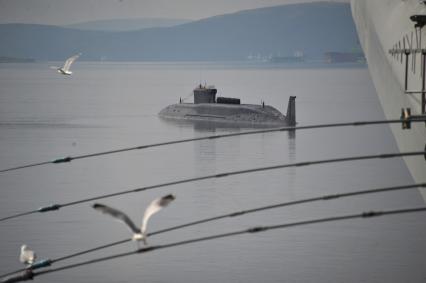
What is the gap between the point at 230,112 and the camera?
177000 millimetres

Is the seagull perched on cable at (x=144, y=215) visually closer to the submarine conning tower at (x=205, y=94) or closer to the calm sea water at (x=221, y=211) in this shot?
the calm sea water at (x=221, y=211)

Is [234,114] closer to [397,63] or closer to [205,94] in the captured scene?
[205,94]

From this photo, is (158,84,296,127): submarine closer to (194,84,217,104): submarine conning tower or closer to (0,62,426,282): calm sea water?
(194,84,217,104): submarine conning tower

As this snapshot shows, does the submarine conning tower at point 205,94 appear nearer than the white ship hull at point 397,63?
No

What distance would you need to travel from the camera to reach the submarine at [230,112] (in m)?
166

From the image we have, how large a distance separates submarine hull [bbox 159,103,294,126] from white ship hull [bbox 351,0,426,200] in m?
135

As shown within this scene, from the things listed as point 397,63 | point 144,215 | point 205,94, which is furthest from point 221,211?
point 205,94

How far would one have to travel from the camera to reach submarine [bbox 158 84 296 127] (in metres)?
166

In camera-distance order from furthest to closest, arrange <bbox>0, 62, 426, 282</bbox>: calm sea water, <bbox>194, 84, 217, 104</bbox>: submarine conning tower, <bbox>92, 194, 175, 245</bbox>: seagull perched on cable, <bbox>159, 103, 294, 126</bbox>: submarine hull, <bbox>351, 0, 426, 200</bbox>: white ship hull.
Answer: <bbox>194, 84, 217, 104</bbox>: submarine conning tower
<bbox>159, 103, 294, 126</bbox>: submarine hull
<bbox>0, 62, 426, 282</bbox>: calm sea water
<bbox>351, 0, 426, 200</bbox>: white ship hull
<bbox>92, 194, 175, 245</bbox>: seagull perched on cable

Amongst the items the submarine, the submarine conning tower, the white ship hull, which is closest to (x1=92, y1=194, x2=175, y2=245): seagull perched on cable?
the white ship hull

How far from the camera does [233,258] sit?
60406 mm

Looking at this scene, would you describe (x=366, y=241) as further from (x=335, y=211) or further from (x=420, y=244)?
(x=335, y=211)

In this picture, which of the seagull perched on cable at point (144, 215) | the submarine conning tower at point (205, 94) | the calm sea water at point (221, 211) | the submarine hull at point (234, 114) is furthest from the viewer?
the submarine conning tower at point (205, 94)

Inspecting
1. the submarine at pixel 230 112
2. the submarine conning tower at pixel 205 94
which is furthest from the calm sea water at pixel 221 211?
the submarine conning tower at pixel 205 94
